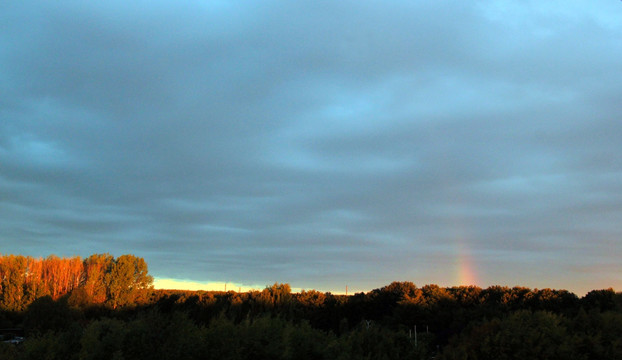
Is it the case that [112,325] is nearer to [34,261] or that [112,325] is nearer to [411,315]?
[411,315]

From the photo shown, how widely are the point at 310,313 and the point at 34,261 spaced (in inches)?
1607

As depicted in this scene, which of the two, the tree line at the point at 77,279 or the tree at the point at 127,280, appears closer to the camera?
the tree line at the point at 77,279

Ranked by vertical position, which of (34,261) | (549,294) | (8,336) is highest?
(34,261)

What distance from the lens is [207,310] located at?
45500mm

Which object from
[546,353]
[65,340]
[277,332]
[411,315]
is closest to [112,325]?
[65,340]

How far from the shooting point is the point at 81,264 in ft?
222

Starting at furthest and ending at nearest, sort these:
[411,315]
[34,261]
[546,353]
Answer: [34,261], [411,315], [546,353]

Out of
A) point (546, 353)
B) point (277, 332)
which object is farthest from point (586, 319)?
point (277, 332)

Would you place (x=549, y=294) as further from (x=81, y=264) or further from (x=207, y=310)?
(x=81, y=264)

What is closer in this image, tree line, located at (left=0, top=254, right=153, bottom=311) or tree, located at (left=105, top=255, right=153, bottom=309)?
tree line, located at (left=0, top=254, right=153, bottom=311)

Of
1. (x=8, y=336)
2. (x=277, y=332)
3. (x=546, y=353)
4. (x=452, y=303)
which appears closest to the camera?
(x=546, y=353)

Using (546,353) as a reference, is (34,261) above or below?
above

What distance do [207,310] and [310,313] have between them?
9.47 metres

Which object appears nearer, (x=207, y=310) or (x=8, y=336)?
(x=8, y=336)
